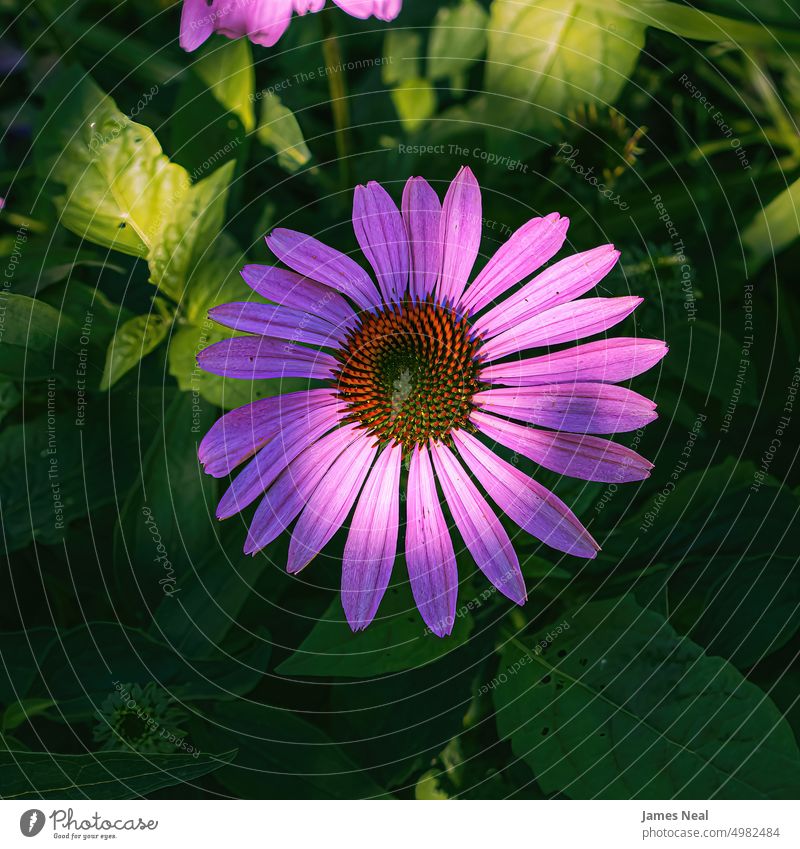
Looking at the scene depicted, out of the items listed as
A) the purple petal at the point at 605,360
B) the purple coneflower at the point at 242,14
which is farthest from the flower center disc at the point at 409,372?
the purple coneflower at the point at 242,14

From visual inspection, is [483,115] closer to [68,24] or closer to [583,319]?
[583,319]

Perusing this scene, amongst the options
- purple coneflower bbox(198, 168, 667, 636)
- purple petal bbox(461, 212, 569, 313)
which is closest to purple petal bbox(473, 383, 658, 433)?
purple coneflower bbox(198, 168, 667, 636)

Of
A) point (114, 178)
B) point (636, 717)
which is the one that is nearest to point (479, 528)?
point (636, 717)

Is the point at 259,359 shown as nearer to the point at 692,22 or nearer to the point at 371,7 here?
the point at 371,7

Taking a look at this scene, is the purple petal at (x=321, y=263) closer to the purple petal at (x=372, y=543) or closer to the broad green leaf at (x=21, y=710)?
the purple petal at (x=372, y=543)

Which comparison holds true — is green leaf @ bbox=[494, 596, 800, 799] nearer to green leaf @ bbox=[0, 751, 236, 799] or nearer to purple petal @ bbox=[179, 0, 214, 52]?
green leaf @ bbox=[0, 751, 236, 799]

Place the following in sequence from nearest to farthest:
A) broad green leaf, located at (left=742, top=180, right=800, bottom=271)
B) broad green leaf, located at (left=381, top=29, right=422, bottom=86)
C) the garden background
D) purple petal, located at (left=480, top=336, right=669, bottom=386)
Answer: purple petal, located at (left=480, top=336, right=669, bottom=386), the garden background, broad green leaf, located at (left=742, top=180, right=800, bottom=271), broad green leaf, located at (left=381, top=29, right=422, bottom=86)
